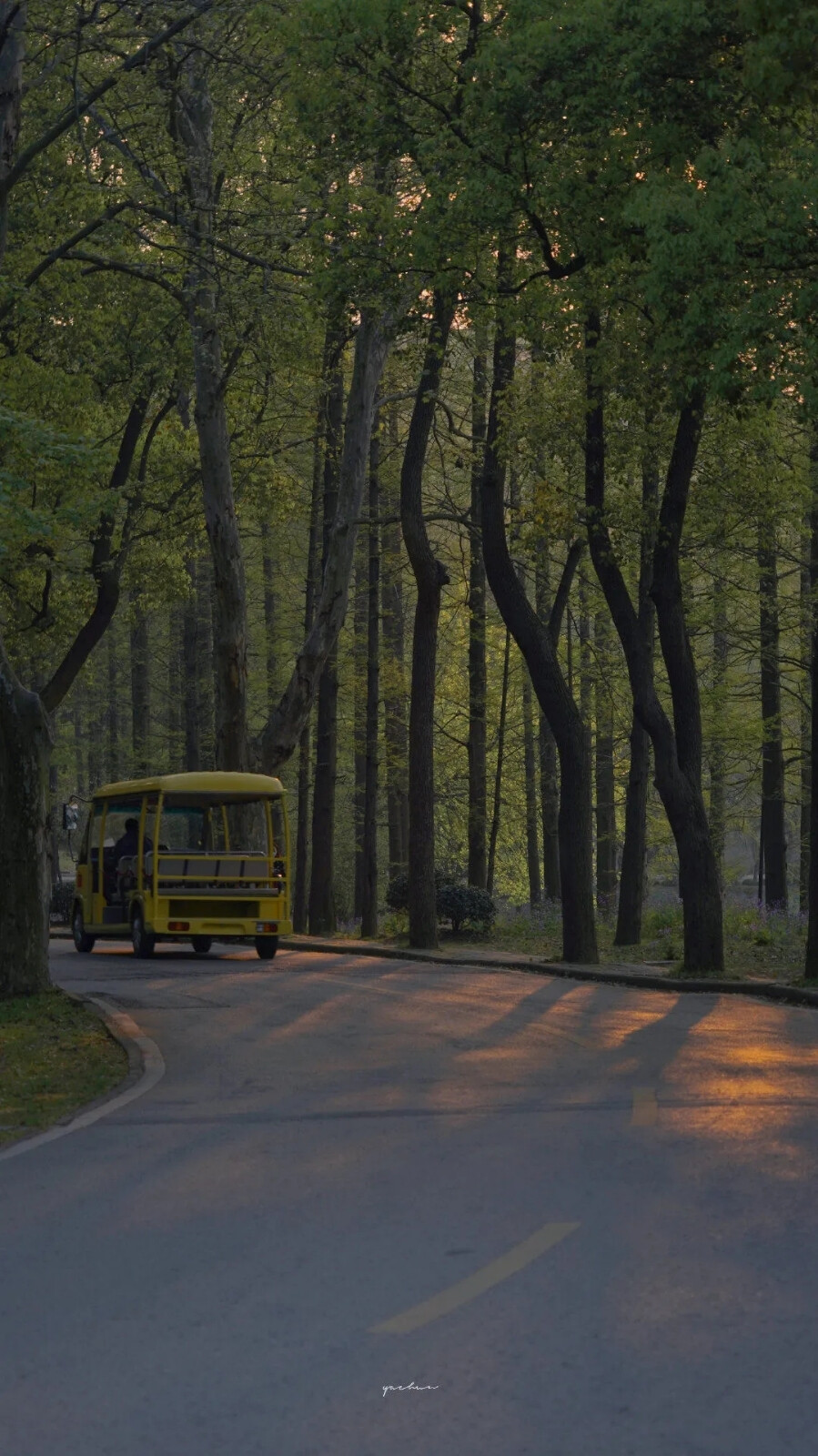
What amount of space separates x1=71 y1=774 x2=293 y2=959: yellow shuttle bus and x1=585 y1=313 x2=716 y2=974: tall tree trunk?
6.55 metres

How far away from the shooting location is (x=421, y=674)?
31578 mm

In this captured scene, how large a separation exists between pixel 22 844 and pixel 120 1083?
6123 millimetres

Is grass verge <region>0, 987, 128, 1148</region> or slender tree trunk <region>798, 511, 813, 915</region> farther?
slender tree trunk <region>798, 511, 813, 915</region>

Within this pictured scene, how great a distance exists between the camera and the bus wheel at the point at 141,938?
29609 mm

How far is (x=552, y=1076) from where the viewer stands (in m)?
13.7

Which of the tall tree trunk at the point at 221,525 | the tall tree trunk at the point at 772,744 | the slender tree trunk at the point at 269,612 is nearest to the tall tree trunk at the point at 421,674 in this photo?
the tall tree trunk at the point at 221,525

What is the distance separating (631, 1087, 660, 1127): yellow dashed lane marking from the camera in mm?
11164

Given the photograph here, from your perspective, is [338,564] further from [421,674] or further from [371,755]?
[371,755]

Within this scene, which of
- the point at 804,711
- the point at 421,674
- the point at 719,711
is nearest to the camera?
the point at 421,674

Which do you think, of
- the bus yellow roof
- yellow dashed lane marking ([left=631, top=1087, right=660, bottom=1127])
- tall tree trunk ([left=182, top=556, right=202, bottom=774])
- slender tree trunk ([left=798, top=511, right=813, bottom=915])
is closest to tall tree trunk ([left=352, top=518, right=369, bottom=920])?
tall tree trunk ([left=182, top=556, right=202, bottom=774])

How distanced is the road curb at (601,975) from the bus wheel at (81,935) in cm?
366

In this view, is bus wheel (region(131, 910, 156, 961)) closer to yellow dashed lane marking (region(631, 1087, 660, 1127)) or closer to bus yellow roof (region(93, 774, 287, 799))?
bus yellow roof (region(93, 774, 287, 799))

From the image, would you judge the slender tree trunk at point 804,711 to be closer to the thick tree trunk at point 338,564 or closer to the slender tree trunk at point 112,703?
the thick tree trunk at point 338,564

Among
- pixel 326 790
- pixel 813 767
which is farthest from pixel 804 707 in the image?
Answer: pixel 813 767
